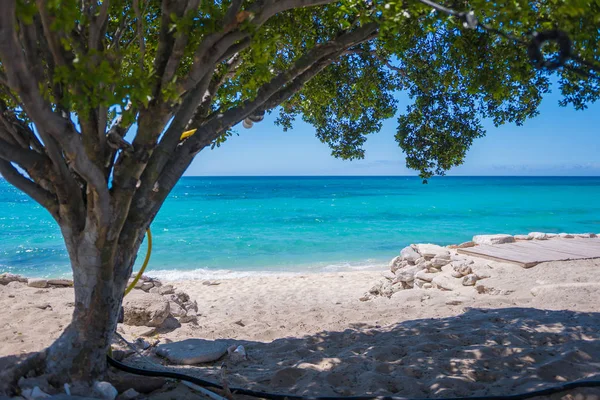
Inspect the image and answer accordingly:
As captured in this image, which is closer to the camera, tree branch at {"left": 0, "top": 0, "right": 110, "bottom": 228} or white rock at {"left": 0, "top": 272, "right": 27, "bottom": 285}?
tree branch at {"left": 0, "top": 0, "right": 110, "bottom": 228}

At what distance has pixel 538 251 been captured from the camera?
11430 mm

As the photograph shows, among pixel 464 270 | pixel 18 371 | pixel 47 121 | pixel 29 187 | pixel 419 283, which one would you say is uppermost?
pixel 47 121

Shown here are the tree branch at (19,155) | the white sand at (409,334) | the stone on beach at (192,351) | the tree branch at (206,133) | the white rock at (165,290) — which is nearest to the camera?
the tree branch at (19,155)

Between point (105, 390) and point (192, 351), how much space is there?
6.13 feet

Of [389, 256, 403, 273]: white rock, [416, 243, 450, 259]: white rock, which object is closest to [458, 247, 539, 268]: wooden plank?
[416, 243, 450, 259]: white rock

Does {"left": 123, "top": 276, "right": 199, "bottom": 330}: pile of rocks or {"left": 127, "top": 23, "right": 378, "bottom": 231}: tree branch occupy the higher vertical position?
{"left": 127, "top": 23, "right": 378, "bottom": 231}: tree branch

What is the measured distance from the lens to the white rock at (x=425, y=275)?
10821mm

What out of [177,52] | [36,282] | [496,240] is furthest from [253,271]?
[177,52]

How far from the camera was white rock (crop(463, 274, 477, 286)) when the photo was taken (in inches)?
386

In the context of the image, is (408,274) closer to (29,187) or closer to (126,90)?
(29,187)

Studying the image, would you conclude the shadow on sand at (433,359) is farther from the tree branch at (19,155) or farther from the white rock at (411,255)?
the white rock at (411,255)

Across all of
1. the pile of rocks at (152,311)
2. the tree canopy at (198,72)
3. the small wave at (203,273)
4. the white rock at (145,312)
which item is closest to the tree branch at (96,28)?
the tree canopy at (198,72)

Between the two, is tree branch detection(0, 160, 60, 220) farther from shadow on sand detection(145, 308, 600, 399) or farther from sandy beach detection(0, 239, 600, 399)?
shadow on sand detection(145, 308, 600, 399)

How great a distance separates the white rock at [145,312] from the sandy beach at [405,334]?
161mm
